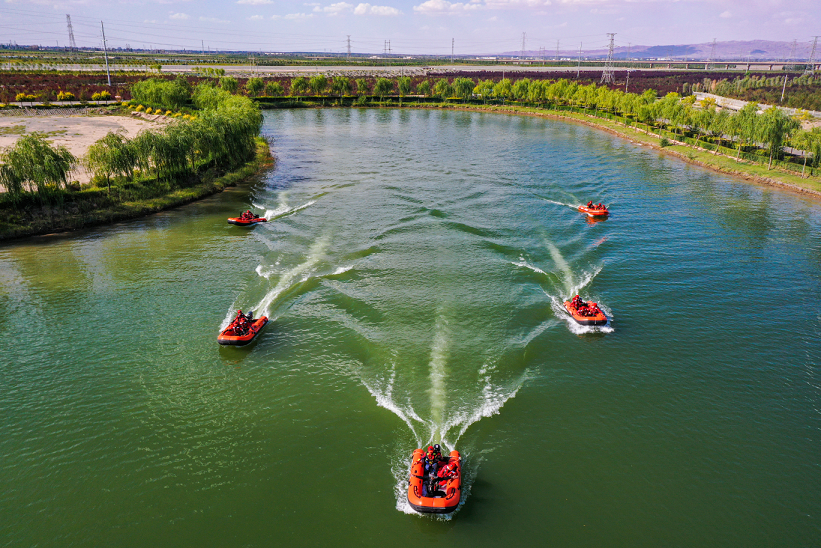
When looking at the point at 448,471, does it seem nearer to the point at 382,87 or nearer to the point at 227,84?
the point at 227,84

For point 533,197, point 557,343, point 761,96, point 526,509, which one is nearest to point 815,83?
point 761,96

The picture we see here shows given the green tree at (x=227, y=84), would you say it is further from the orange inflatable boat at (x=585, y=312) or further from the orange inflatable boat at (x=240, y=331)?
the orange inflatable boat at (x=585, y=312)

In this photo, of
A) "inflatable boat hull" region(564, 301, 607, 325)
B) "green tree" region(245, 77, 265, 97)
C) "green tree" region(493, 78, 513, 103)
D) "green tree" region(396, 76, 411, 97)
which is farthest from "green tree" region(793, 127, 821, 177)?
"green tree" region(245, 77, 265, 97)

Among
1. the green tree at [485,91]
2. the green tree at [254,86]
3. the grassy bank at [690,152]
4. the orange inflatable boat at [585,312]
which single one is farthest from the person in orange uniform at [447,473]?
the green tree at [485,91]

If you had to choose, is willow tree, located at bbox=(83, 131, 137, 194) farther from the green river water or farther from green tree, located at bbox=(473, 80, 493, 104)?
green tree, located at bbox=(473, 80, 493, 104)

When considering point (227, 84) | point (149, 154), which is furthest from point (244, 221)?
point (227, 84)

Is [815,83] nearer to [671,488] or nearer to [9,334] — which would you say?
[671,488]
